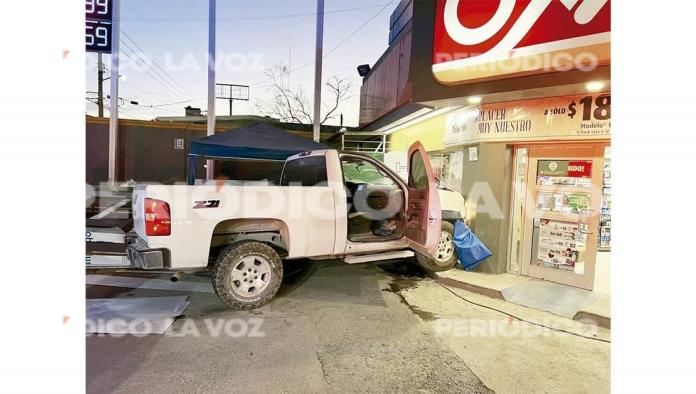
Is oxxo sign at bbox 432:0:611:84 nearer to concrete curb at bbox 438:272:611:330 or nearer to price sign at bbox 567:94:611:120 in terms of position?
price sign at bbox 567:94:611:120

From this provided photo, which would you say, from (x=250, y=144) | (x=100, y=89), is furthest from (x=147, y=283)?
(x=100, y=89)

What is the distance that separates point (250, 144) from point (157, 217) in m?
5.05

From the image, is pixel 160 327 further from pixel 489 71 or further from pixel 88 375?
pixel 489 71

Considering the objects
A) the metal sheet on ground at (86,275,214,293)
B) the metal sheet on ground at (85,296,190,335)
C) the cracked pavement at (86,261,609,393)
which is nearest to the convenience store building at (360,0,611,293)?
the cracked pavement at (86,261,609,393)

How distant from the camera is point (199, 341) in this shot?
3822 mm

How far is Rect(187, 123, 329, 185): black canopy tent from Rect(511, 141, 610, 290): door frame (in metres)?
5.16

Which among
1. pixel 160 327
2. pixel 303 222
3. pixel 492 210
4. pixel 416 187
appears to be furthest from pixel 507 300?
pixel 160 327

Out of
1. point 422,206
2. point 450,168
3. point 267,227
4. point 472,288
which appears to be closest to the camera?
point 267,227

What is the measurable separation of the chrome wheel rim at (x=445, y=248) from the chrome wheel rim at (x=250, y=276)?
299 centimetres

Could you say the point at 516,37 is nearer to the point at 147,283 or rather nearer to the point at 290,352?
the point at 290,352

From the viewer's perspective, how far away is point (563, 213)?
5.73 m

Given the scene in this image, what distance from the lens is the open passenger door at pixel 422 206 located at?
5184 mm

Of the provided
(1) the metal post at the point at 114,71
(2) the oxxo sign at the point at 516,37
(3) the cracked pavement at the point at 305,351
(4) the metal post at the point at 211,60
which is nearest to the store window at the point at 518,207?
(2) the oxxo sign at the point at 516,37
